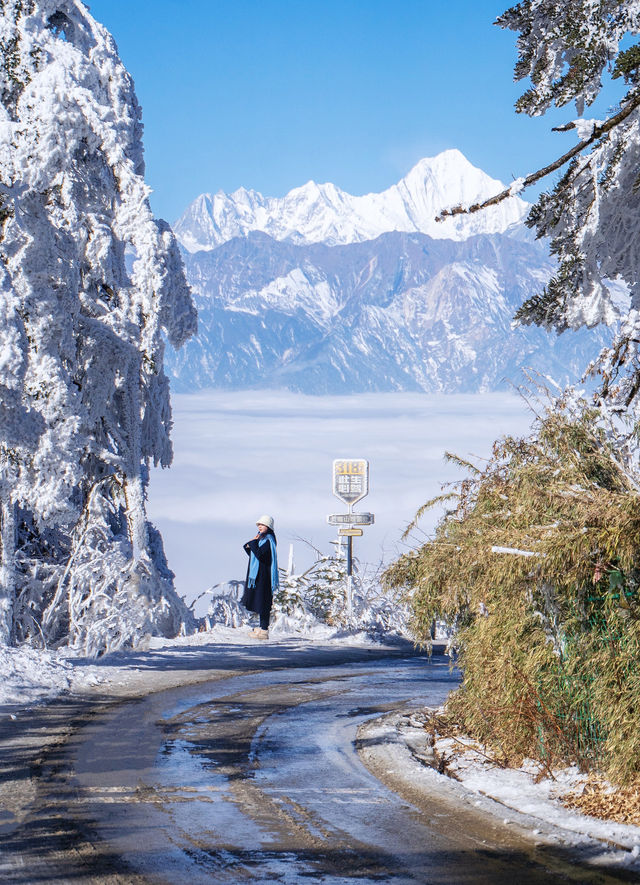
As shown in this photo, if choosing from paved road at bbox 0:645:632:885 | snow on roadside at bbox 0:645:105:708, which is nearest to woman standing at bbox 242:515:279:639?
snow on roadside at bbox 0:645:105:708

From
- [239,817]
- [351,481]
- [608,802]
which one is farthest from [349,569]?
[239,817]

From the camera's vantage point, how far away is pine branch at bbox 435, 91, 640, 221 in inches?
295

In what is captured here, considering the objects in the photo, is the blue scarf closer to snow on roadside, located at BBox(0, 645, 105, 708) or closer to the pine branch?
snow on roadside, located at BBox(0, 645, 105, 708)

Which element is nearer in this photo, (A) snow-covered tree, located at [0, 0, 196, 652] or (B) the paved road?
(B) the paved road

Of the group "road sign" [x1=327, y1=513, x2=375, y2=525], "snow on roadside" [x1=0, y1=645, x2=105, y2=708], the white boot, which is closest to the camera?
"snow on roadside" [x1=0, y1=645, x2=105, y2=708]

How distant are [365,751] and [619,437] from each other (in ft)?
9.40

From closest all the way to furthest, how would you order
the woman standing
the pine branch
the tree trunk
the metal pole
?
the pine branch
the woman standing
the tree trunk
the metal pole

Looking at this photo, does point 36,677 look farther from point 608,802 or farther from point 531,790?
point 608,802

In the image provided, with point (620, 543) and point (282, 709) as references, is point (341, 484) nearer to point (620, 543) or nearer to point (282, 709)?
point (282, 709)

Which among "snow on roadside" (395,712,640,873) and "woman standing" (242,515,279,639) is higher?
"woman standing" (242,515,279,639)

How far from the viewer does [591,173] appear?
7898 mm

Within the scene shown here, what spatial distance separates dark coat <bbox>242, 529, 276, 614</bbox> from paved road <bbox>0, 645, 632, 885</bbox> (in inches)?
285

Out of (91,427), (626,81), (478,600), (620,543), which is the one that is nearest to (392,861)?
(620,543)

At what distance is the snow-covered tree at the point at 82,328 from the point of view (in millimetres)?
15805
